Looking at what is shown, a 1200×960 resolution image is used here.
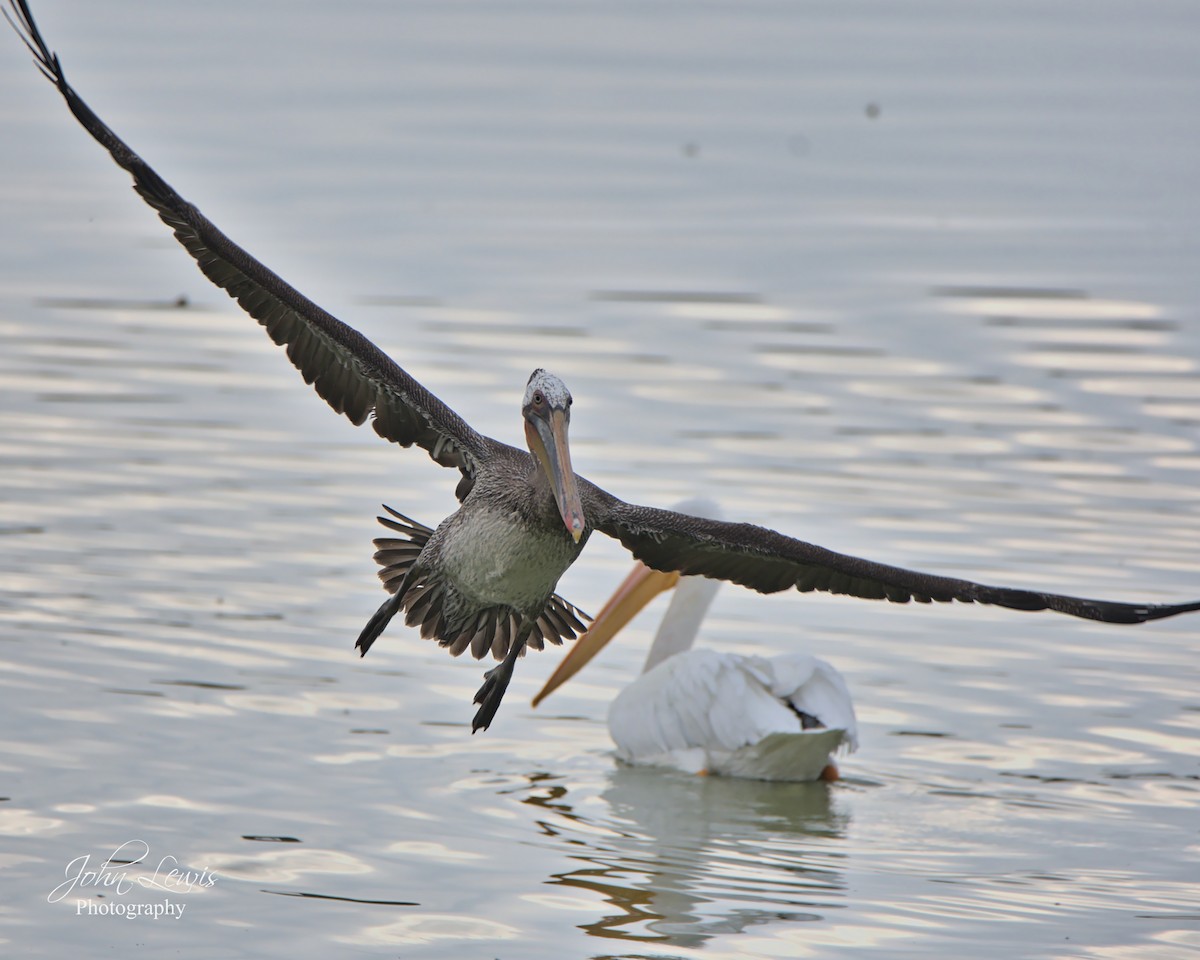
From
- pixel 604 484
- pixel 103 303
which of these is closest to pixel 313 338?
pixel 604 484

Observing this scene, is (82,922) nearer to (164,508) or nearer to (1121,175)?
(164,508)

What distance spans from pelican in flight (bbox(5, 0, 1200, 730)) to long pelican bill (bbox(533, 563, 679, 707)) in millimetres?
1885

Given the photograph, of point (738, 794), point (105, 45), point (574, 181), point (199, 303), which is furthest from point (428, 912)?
point (105, 45)

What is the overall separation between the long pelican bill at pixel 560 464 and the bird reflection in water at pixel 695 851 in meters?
1.37

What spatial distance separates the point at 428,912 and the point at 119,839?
119 cm

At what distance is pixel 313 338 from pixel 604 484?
156 inches

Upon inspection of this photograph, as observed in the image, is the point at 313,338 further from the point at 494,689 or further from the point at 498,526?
the point at 494,689

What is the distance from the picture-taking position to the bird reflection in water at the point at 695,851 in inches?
284

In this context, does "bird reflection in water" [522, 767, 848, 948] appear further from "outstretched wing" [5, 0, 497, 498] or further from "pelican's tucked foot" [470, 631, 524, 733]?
"outstretched wing" [5, 0, 497, 498]

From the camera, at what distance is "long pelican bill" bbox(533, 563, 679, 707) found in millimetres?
9866

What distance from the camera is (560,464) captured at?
6.78m

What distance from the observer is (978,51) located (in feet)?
87.6
